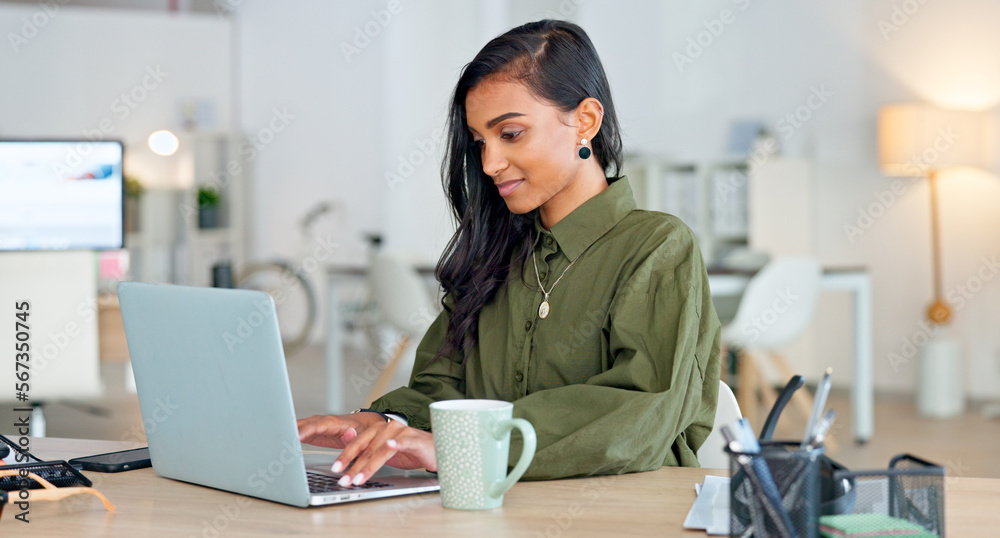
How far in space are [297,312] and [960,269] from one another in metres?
4.62

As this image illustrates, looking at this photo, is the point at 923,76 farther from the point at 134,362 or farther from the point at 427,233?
the point at 134,362

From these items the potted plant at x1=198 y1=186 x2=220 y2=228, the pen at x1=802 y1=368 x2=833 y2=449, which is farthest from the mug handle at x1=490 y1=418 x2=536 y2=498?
the potted plant at x1=198 y1=186 x2=220 y2=228

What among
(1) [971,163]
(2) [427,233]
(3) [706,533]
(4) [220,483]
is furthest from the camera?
(2) [427,233]

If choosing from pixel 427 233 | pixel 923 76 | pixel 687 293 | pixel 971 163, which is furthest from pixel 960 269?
pixel 687 293

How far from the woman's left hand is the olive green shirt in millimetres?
91

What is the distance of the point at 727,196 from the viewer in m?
5.30
